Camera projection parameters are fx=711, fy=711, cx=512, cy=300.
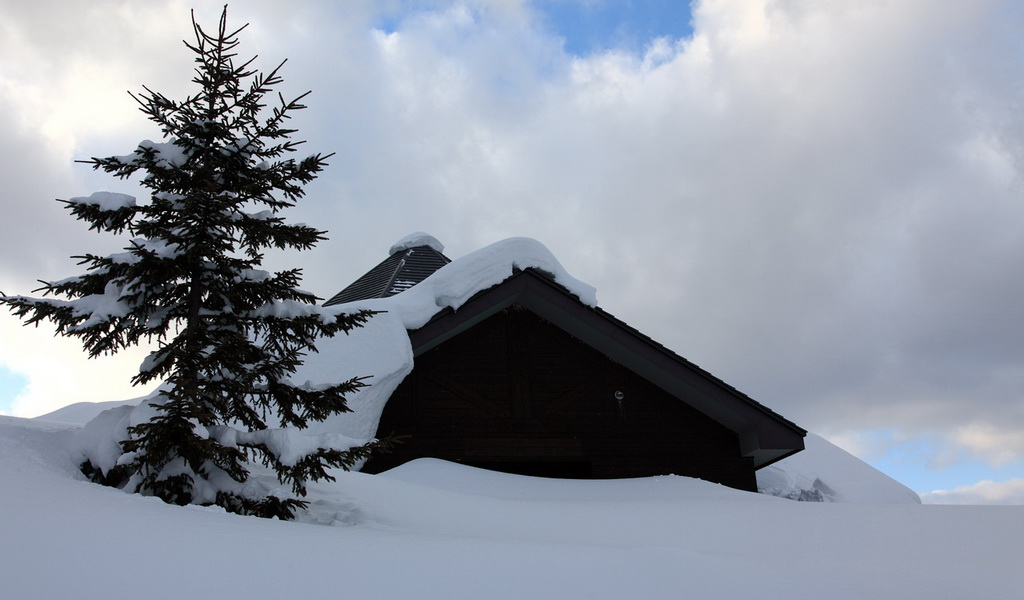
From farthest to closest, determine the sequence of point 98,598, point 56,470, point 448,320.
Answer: point 448,320 < point 56,470 < point 98,598

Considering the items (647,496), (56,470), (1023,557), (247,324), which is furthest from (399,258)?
(1023,557)

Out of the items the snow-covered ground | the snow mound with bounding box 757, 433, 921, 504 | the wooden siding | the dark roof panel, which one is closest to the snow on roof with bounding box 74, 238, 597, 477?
the wooden siding

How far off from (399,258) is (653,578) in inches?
479

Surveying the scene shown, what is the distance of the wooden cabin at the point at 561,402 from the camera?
10.2 metres

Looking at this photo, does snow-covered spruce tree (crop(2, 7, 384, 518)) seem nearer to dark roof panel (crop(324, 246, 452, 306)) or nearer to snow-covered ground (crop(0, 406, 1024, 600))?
snow-covered ground (crop(0, 406, 1024, 600))

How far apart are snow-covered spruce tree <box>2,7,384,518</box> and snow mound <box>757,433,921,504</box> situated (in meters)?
11.6

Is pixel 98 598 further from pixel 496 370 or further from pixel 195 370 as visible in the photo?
pixel 496 370

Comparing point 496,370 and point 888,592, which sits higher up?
point 496,370

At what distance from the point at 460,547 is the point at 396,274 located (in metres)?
10.4

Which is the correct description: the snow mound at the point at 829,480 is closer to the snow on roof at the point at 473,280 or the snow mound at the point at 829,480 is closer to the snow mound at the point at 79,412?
the snow on roof at the point at 473,280

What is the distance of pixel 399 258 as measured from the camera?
A: 50.2ft

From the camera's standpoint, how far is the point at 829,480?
17.2 m

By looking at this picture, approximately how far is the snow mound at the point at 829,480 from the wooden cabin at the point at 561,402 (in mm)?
3777

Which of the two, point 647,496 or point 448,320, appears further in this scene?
point 448,320
